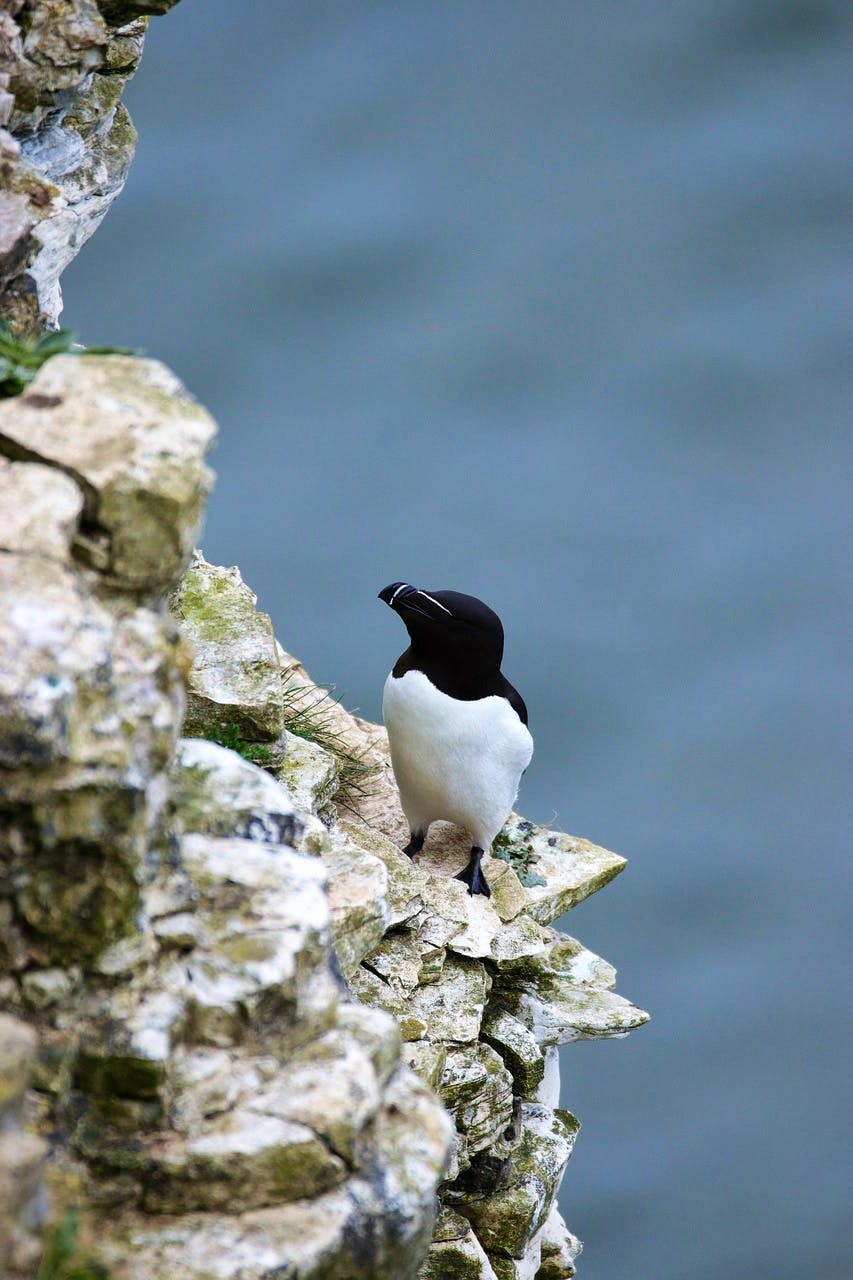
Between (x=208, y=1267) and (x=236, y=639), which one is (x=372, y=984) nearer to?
(x=236, y=639)

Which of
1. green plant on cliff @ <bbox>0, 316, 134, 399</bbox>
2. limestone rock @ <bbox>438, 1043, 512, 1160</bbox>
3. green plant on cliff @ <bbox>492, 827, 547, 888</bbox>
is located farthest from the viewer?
green plant on cliff @ <bbox>492, 827, 547, 888</bbox>

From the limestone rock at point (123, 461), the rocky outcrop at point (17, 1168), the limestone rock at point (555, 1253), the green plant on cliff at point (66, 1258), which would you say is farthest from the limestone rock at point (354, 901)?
the limestone rock at point (555, 1253)

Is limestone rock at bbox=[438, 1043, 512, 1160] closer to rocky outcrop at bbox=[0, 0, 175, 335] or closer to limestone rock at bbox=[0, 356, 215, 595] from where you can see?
limestone rock at bbox=[0, 356, 215, 595]

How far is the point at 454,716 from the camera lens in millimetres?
7293

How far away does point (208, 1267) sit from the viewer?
3.38 m

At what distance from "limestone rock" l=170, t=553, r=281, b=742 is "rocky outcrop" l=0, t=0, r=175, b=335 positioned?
1556 mm

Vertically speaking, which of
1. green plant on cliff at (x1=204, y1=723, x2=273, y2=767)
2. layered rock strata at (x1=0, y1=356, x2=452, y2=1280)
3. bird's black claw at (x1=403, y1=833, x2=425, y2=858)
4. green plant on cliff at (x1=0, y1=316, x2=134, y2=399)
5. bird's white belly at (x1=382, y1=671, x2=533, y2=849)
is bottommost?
layered rock strata at (x1=0, y1=356, x2=452, y2=1280)

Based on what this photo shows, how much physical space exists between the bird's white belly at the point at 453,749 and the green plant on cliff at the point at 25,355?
11.5 feet

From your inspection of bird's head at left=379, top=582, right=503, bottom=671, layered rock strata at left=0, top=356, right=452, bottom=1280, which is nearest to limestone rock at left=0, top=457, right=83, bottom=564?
layered rock strata at left=0, top=356, right=452, bottom=1280

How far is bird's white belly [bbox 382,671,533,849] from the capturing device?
729 centimetres

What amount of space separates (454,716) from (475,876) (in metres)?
0.89

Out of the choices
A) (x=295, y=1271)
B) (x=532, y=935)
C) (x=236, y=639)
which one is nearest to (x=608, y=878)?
(x=532, y=935)

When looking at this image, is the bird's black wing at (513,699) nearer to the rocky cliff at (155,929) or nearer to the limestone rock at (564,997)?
the limestone rock at (564,997)

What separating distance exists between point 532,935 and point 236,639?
2.21 m
